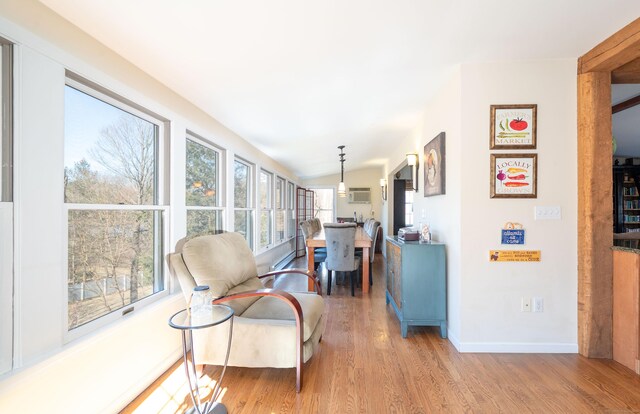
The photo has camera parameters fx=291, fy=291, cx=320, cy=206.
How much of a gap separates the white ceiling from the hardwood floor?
217 cm

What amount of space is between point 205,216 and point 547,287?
322cm

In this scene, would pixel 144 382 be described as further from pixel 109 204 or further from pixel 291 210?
pixel 291 210

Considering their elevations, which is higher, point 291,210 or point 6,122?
point 6,122

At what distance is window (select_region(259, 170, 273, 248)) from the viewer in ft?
17.0

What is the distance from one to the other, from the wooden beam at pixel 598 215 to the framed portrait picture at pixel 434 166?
1.06m

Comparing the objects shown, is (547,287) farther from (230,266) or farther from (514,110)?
(230,266)

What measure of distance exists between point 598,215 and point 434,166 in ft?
4.47

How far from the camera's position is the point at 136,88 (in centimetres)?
195

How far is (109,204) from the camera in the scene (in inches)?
71.6

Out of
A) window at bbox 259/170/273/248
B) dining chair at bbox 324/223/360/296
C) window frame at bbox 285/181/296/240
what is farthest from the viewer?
window frame at bbox 285/181/296/240

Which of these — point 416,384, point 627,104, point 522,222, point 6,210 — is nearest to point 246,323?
point 416,384

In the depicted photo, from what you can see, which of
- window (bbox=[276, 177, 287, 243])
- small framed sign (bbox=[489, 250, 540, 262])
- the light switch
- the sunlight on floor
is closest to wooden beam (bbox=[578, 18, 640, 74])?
the light switch

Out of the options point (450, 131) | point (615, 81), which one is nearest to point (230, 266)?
point (450, 131)

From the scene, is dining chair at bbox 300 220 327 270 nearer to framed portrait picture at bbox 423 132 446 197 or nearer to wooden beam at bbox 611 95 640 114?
framed portrait picture at bbox 423 132 446 197
